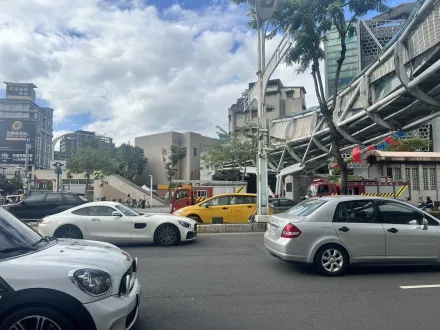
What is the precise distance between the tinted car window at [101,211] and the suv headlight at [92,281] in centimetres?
691

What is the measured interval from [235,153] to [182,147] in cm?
3898

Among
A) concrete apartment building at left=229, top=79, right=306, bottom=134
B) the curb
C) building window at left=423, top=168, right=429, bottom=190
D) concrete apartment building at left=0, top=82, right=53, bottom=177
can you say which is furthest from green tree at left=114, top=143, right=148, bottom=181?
the curb

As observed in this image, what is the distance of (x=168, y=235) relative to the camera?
10.1 m

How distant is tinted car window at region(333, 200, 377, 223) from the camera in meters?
6.63

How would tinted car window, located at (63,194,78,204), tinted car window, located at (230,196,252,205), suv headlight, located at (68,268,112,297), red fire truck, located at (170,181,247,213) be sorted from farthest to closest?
red fire truck, located at (170,181,247,213) < tinted car window, located at (63,194,78,204) < tinted car window, located at (230,196,252,205) < suv headlight, located at (68,268,112,297)

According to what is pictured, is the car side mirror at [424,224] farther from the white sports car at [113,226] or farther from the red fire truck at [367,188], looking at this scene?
the red fire truck at [367,188]

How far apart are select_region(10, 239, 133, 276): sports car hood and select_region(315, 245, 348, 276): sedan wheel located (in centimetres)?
368

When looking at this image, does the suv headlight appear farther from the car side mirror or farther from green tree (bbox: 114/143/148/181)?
green tree (bbox: 114/143/148/181)

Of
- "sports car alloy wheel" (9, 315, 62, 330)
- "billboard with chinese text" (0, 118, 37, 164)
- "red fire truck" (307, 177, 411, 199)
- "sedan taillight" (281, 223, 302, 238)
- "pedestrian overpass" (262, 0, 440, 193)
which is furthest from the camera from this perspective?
"billboard with chinese text" (0, 118, 37, 164)

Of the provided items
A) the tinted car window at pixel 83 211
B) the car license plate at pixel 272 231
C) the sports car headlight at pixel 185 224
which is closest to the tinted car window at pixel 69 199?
the tinted car window at pixel 83 211

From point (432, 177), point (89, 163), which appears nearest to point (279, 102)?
point (432, 177)

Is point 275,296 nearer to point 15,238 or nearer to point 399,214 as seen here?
point 399,214

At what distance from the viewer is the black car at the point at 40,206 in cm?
1584

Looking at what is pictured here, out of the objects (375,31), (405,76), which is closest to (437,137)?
(375,31)
